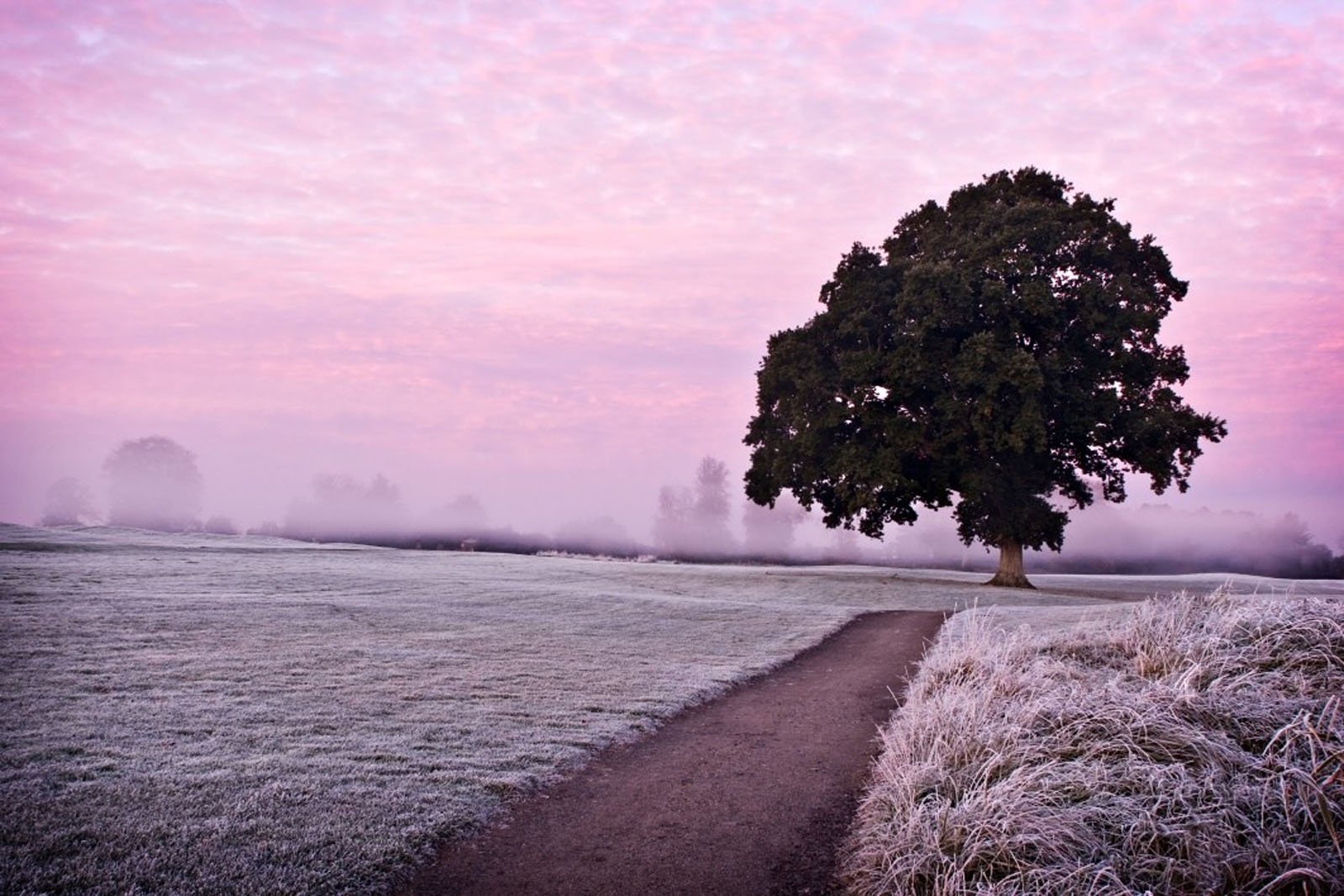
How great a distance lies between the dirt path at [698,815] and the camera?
6395 millimetres

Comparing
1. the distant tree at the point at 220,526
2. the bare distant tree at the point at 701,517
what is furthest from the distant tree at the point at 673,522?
the distant tree at the point at 220,526

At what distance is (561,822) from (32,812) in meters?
4.47

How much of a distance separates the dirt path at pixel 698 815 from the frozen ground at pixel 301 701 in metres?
0.48

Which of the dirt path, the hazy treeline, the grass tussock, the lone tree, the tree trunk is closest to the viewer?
the grass tussock

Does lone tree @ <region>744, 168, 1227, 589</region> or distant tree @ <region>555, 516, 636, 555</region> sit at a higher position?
lone tree @ <region>744, 168, 1227, 589</region>

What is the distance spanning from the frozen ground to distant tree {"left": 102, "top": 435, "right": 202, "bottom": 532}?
179 feet

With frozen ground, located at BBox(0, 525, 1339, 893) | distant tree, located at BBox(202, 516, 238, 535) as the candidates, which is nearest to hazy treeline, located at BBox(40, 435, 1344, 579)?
distant tree, located at BBox(202, 516, 238, 535)

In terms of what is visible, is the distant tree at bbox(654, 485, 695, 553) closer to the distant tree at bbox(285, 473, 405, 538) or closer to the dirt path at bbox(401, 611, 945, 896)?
the distant tree at bbox(285, 473, 405, 538)

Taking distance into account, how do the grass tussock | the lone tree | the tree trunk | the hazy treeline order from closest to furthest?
the grass tussock
the lone tree
the tree trunk
the hazy treeline

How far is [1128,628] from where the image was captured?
1170 centimetres

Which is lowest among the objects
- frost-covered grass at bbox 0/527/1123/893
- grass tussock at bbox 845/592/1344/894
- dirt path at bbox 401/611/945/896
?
dirt path at bbox 401/611/945/896

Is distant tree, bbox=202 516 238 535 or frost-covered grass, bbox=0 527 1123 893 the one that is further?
distant tree, bbox=202 516 238 535

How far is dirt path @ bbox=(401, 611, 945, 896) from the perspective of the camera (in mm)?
6395

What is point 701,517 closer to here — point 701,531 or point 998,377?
point 701,531
